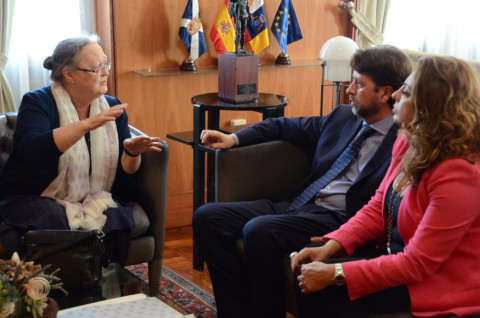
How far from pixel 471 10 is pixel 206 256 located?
9.13 ft

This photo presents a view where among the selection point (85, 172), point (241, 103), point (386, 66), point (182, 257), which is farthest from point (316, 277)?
point (182, 257)

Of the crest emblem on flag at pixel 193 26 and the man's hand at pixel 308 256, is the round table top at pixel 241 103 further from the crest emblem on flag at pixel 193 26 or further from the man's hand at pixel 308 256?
the man's hand at pixel 308 256

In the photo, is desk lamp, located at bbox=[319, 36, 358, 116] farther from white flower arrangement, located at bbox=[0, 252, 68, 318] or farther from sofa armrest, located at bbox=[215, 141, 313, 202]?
white flower arrangement, located at bbox=[0, 252, 68, 318]

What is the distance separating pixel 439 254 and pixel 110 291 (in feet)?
3.16

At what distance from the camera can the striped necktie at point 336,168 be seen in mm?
2332

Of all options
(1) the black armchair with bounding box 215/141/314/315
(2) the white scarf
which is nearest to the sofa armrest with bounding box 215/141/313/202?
(1) the black armchair with bounding box 215/141/314/315

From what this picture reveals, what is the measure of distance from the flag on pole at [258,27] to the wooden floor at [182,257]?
3.67ft

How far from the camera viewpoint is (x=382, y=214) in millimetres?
1977

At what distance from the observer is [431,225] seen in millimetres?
1643

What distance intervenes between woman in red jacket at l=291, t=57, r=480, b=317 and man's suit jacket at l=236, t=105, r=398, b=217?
0.37m

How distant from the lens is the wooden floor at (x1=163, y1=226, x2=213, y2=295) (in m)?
2.91

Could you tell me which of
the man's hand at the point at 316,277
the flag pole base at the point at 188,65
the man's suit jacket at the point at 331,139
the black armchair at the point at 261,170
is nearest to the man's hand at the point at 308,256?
the man's hand at the point at 316,277

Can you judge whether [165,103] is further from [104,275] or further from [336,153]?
[104,275]

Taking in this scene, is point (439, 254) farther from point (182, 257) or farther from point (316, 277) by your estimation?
point (182, 257)
